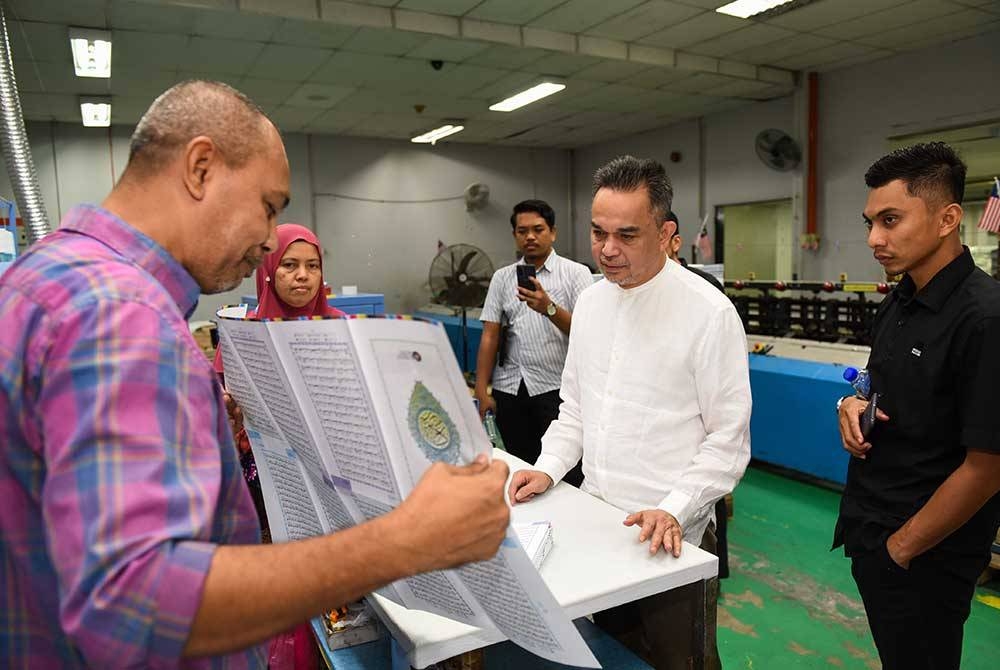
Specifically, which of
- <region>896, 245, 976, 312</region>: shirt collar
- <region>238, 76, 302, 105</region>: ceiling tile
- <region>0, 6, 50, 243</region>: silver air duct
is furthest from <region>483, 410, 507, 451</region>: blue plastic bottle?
<region>238, 76, 302, 105</region>: ceiling tile

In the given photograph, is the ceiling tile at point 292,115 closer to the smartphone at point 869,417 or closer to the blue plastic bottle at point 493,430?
the blue plastic bottle at point 493,430

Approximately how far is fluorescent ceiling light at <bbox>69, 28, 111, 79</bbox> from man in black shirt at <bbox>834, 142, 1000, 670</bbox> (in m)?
5.56

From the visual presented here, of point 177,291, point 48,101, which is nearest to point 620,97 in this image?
point 48,101

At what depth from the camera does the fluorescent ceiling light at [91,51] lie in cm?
494

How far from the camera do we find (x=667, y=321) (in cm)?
170

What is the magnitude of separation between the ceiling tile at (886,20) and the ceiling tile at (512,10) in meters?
2.48

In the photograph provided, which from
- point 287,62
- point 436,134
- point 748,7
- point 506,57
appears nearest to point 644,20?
point 748,7

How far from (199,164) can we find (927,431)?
1.59m

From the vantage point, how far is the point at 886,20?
5336mm

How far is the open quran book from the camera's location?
0.72m

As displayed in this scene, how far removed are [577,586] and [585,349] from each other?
2.66ft

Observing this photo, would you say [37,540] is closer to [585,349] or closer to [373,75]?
[585,349]

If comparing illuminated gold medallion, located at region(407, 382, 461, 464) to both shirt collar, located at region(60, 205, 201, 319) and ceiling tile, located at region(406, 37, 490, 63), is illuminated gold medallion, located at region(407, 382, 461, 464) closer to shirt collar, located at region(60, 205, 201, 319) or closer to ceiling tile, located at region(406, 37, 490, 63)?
shirt collar, located at region(60, 205, 201, 319)

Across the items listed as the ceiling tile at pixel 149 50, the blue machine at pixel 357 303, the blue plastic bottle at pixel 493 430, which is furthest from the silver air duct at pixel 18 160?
the blue plastic bottle at pixel 493 430
